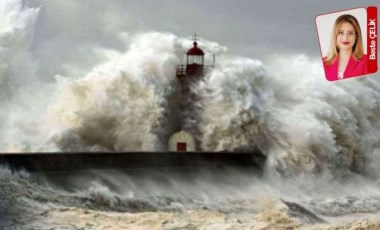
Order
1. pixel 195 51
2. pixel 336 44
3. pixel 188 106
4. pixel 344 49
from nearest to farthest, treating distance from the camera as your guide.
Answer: pixel 336 44
pixel 344 49
pixel 188 106
pixel 195 51

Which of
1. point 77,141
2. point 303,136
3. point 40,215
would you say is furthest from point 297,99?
point 40,215

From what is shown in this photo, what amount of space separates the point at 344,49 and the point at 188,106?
1003 centimetres

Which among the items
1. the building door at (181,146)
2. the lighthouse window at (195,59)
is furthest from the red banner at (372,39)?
the lighthouse window at (195,59)

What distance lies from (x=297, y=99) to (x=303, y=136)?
1960 mm

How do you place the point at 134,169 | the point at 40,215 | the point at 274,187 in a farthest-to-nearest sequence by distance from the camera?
the point at 274,187 < the point at 134,169 < the point at 40,215

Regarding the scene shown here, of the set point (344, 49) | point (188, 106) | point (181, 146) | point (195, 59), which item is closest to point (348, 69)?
point (344, 49)

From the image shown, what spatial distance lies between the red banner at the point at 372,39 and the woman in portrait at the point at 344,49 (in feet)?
0.74

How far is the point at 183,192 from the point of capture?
14.4 meters

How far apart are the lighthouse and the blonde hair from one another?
9.11m

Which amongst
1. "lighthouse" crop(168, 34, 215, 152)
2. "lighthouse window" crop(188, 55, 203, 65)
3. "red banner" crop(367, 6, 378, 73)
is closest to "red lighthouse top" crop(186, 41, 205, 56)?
"lighthouse window" crop(188, 55, 203, 65)

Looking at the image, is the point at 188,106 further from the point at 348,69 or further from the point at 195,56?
the point at 348,69

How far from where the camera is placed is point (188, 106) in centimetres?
2005

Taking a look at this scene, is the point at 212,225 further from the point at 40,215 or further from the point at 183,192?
the point at 183,192

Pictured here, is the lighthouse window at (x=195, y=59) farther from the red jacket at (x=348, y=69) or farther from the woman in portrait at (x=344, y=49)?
the woman in portrait at (x=344, y=49)
